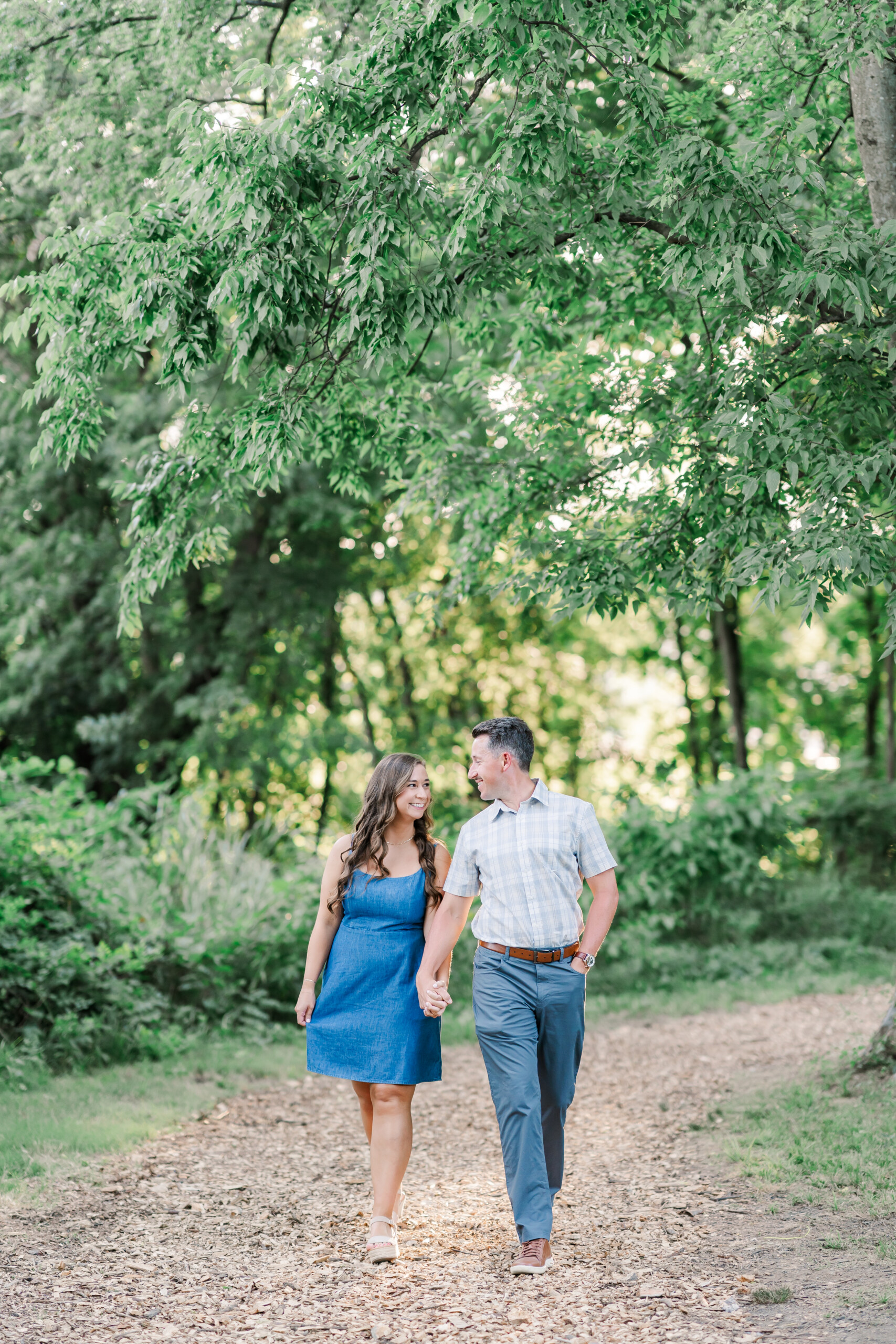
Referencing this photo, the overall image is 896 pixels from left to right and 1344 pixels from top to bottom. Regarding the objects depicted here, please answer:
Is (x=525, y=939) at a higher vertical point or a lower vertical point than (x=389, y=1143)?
higher

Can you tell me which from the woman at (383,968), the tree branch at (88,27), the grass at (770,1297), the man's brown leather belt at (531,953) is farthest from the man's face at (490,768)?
the tree branch at (88,27)

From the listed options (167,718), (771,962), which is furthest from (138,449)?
(771,962)

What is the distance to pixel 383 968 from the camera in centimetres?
422

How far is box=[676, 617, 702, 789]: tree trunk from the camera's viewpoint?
62.3ft

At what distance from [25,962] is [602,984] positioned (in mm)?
5326

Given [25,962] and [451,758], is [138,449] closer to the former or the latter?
[25,962]

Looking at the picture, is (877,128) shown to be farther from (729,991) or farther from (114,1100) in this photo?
(729,991)

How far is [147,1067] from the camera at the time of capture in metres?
7.30

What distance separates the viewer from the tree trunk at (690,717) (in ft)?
62.3

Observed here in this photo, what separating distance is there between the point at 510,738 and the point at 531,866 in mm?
458

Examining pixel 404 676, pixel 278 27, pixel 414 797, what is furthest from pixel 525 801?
pixel 404 676

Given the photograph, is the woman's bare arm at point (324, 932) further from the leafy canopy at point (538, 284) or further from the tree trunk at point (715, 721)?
the tree trunk at point (715, 721)

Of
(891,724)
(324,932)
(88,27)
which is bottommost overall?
(324,932)

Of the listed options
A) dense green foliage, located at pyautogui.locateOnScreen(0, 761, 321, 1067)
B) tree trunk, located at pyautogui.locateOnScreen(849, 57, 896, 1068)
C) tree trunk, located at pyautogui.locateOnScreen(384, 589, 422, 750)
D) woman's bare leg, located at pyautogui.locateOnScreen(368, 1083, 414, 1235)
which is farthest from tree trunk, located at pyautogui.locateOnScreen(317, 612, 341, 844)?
woman's bare leg, located at pyautogui.locateOnScreen(368, 1083, 414, 1235)
